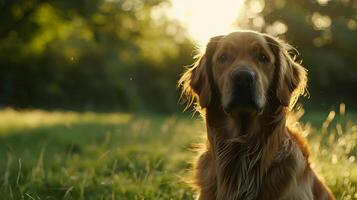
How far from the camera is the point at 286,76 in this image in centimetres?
455

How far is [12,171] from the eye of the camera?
26.2 feet

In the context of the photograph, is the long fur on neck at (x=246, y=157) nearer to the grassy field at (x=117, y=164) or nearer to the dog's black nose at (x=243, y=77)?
the dog's black nose at (x=243, y=77)

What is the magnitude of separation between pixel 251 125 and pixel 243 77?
529 millimetres

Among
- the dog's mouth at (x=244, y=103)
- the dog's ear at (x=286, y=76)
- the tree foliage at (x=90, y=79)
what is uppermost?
the dog's ear at (x=286, y=76)

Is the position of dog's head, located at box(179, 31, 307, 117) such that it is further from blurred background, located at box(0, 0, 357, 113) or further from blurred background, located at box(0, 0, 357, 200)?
blurred background, located at box(0, 0, 357, 113)

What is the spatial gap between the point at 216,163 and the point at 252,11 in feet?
124

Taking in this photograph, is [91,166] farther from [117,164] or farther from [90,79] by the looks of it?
[90,79]

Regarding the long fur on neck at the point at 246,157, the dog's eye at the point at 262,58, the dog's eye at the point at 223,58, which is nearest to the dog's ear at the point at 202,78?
the dog's eye at the point at 223,58

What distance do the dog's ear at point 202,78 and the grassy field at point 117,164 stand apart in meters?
0.42

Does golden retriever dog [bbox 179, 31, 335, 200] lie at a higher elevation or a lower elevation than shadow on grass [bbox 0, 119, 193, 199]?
higher

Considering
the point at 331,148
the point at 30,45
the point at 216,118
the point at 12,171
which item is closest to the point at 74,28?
the point at 30,45

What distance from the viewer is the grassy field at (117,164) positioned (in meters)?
5.93

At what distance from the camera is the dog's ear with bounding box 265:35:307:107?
4437 millimetres

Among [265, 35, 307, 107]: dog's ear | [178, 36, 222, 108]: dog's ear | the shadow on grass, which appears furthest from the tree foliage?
[265, 35, 307, 107]: dog's ear
